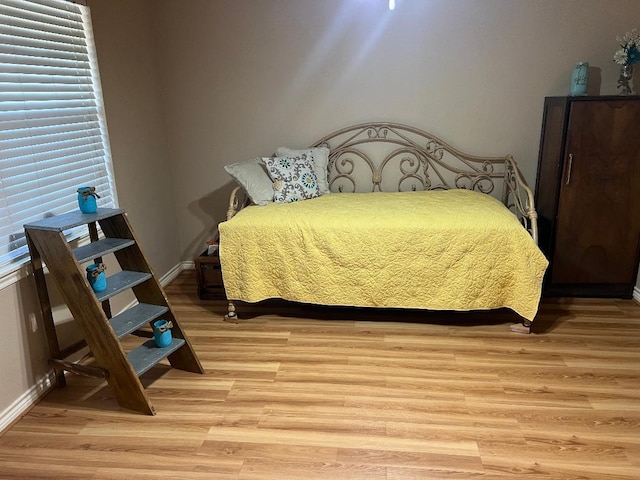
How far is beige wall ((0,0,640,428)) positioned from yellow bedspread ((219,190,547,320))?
83 centimetres

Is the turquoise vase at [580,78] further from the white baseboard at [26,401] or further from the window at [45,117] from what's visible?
the white baseboard at [26,401]

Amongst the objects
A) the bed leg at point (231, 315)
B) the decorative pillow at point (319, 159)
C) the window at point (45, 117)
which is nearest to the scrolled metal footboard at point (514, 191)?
the decorative pillow at point (319, 159)

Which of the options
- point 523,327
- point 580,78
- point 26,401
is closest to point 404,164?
point 580,78

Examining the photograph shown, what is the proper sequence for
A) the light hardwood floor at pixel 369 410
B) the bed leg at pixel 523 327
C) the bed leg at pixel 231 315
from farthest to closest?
the bed leg at pixel 231 315, the bed leg at pixel 523 327, the light hardwood floor at pixel 369 410

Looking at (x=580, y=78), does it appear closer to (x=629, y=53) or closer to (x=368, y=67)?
(x=629, y=53)

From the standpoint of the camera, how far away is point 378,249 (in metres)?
2.64

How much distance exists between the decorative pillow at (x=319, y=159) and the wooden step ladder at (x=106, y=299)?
1.44 metres

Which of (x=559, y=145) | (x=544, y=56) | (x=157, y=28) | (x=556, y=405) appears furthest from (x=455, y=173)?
(x=157, y=28)

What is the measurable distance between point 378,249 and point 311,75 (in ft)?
4.92

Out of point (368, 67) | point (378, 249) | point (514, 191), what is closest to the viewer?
point (378, 249)

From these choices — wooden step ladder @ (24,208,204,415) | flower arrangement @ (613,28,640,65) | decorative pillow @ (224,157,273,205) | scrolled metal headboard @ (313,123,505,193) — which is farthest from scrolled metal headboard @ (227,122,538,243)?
wooden step ladder @ (24,208,204,415)

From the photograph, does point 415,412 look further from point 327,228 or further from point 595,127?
point 595,127

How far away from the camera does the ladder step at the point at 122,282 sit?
6.80 ft

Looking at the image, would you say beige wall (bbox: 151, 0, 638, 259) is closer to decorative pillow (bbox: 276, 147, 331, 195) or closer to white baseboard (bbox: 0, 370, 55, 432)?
decorative pillow (bbox: 276, 147, 331, 195)
